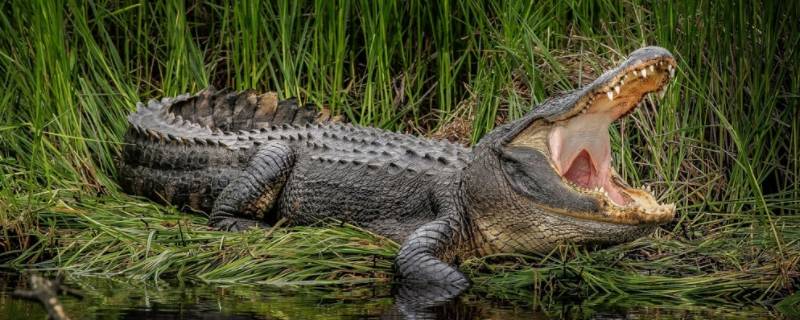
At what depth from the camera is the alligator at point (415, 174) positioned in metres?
5.60

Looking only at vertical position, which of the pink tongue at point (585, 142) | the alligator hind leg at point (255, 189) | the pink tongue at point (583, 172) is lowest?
the alligator hind leg at point (255, 189)

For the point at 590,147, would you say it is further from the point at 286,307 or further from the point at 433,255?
the point at 286,307

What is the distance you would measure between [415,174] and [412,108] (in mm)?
1524

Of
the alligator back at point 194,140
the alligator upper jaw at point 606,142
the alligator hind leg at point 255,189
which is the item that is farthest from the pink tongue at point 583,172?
the alligator back at point 194,140

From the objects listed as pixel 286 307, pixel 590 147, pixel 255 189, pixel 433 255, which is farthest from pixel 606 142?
pixel 255 189

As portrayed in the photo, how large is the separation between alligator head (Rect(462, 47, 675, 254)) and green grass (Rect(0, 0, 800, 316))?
0.50ft

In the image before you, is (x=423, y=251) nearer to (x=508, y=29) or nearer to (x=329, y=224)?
(x=329, y=224)

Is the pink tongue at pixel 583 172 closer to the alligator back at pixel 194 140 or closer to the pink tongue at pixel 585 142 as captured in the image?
the pink tongue at pixel 585 142

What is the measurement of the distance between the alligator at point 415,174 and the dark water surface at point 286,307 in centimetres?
58

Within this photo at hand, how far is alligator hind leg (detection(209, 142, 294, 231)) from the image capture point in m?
6.93

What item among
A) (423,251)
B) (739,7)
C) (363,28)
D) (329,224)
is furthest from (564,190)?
(363,28)

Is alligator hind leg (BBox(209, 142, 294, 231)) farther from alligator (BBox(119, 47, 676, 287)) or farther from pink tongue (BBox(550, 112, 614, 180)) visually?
pink tongue (BBox(550, 112, 614, 180))

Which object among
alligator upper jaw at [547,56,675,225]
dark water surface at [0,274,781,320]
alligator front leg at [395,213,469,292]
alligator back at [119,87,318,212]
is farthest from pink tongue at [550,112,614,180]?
alligator back at [119,87,318,212]

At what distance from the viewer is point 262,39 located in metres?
7.95
